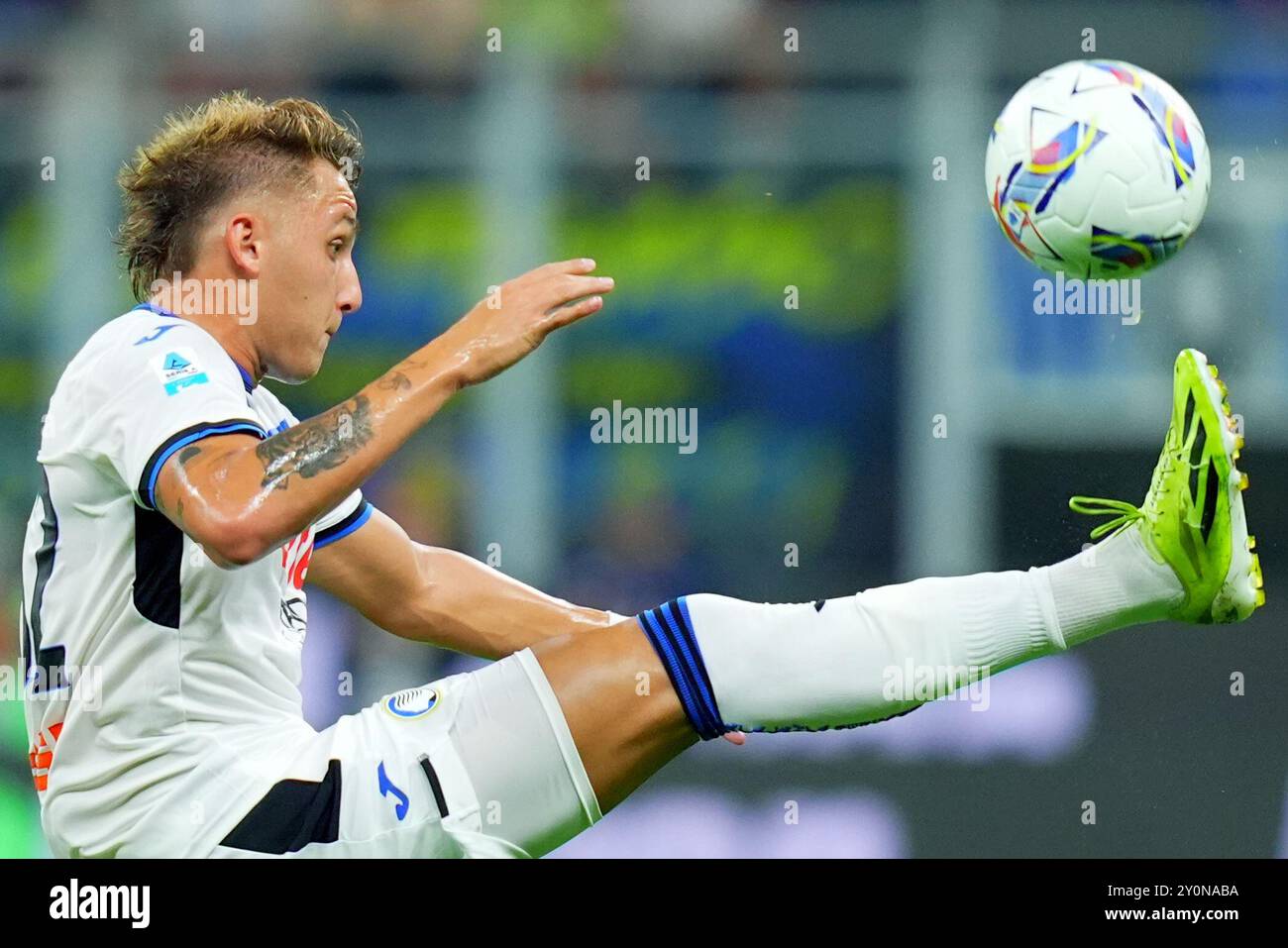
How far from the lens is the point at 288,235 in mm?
3016

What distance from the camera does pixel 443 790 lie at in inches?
109

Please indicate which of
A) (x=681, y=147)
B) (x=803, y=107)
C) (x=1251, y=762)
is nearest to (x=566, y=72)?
(x=681, y=147)

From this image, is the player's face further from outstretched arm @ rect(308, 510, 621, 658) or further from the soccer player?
outstretched arm @ rect(308, 510, 621, 658)

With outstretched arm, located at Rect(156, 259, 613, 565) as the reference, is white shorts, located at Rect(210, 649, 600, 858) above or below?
below

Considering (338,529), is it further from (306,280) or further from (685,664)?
(685,664)

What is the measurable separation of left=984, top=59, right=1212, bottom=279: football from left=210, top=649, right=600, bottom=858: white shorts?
1328mm

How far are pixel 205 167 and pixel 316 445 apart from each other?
77 centimetres

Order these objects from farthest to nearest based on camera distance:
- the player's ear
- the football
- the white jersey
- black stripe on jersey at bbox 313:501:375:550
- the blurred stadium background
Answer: the blurred stadium background < black stripe on jersey at bbox 313:501:375:550 < the football < the player's ear < the white jersey

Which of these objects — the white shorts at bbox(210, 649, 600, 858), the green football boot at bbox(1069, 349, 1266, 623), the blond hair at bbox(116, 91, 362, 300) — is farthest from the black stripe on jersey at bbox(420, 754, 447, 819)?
the green football boot at bbox(1069, 349, 1266, 623)

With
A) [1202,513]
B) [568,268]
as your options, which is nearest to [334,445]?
[568,268]

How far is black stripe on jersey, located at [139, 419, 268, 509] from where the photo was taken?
258 centimetres

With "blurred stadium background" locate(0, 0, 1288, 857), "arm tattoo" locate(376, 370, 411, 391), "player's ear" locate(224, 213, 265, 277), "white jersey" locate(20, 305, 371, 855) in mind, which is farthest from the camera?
"blurred stadium background" locate(0, 0, 1288, 857)

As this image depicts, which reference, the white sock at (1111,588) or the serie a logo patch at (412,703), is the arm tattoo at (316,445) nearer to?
the serie a logo patch at (412,703)

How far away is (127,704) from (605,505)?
12.1 feet
